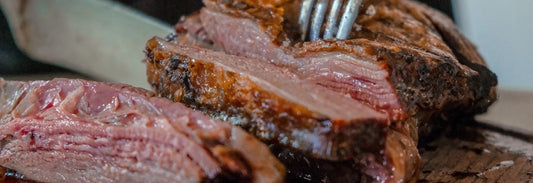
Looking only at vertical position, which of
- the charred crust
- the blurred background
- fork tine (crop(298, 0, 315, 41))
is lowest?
the blurred background

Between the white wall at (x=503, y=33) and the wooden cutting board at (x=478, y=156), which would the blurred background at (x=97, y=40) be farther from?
the wooden cutting board at (x=478, y=156)

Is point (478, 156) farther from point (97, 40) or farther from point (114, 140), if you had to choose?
point (97, 40)

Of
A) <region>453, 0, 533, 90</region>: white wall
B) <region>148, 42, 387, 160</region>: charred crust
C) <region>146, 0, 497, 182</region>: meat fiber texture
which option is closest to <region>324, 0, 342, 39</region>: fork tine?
<region>146, 0, 497, 182</region>: meat fiber texture

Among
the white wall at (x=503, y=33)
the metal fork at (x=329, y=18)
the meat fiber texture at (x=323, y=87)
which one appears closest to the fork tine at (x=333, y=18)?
the metal fork at (x=329, y=18)

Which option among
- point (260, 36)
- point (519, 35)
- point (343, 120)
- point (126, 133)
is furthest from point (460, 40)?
point (519, 35)

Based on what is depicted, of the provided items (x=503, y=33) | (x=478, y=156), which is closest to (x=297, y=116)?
(x=478, y=156)

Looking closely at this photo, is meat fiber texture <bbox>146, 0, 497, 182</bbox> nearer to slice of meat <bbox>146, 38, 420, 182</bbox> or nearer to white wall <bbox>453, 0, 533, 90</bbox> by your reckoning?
slice of meat <bbox>146, 38, 420, 182</bbox>

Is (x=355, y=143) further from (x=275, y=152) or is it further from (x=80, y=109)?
(x=80, y=109)
